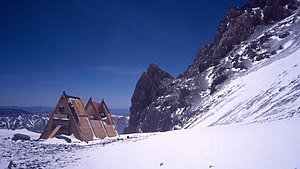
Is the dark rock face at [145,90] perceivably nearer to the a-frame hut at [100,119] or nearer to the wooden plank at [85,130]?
the a-frame hut at [100,119]

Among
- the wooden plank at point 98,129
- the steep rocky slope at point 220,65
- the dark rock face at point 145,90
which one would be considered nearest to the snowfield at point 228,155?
the wooden plank at point 98,129

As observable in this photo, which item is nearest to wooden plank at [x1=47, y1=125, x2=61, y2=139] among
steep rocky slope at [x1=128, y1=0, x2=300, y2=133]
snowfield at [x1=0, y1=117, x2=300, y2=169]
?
snowfield at [x1=0, y1=117, x2=300, y2=169]

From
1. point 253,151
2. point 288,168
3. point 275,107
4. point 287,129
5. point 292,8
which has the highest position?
point 292,8

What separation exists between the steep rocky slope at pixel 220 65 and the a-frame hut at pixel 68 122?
2031 centimetres

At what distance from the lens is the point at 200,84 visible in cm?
6219

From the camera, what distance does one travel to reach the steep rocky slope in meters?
50.9

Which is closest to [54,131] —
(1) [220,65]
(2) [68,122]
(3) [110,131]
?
(2) [68,122]

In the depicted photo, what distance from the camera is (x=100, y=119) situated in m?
48.9

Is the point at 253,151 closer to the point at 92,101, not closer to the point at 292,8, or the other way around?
the point at 92,101

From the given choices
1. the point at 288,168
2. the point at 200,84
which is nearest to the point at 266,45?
the point at 200,84

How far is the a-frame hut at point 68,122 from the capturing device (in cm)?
3728

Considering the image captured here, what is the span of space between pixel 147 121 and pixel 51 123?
129ft

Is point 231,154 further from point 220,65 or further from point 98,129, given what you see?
point 220,65

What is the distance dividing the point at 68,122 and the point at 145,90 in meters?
49.6
